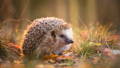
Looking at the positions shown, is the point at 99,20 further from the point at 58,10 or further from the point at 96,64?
the point at 96,64

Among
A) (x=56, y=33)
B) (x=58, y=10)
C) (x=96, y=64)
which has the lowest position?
(x=96, y=64)

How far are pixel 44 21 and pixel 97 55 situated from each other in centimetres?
132

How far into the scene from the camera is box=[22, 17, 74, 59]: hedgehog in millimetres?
10477

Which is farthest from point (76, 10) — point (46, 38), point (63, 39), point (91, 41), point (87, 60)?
point (87, 60)

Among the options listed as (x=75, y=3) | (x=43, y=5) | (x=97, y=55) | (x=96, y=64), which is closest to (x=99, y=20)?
(x=75, y=3)

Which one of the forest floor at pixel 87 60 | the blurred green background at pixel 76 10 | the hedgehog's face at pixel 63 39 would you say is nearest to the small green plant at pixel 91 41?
the forest floor at pixel 87 60

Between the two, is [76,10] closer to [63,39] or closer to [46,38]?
[63,39]

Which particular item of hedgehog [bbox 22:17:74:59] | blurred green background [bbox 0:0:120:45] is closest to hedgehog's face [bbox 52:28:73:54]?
hedgehog [bbox 22:17:74:59]

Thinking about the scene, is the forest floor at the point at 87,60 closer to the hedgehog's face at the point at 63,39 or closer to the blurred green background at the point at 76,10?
the hedgehog's face at the point at 63,39

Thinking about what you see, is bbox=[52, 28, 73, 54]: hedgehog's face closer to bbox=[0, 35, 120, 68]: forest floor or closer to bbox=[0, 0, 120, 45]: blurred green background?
bbox=[0, 35, 120, 68]: forest floor

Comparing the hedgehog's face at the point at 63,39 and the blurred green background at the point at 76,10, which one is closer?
the hedgehog's face at the point at 63,39

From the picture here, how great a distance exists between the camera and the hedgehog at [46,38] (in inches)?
412

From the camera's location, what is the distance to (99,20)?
17.8 metres

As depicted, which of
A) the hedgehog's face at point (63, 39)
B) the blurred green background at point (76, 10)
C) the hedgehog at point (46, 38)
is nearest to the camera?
the hedgehog at point (46, 38)
